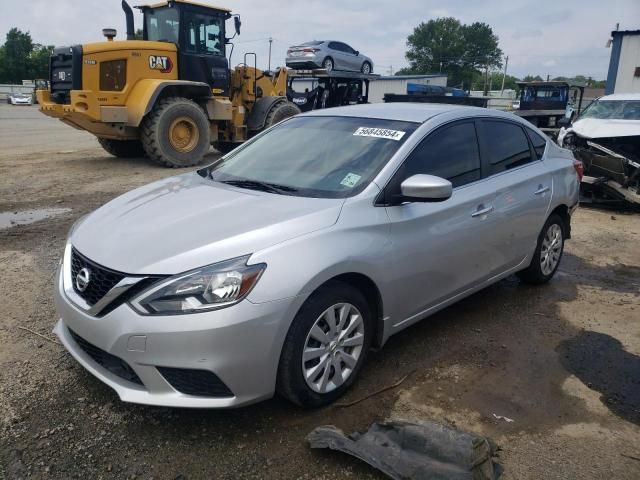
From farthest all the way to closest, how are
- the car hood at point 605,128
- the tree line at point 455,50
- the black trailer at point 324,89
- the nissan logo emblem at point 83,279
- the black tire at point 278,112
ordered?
the tree line at point 455,50
the black trailer at point 324,89
the black tire at point 278,112
the car hood at point 605,128
the nissan logo emblem at point 83,279

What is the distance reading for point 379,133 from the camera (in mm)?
3570

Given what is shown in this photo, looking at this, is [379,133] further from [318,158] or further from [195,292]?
[195,292]

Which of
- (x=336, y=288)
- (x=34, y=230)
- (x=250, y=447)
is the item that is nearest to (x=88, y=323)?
(x=250, y=447)

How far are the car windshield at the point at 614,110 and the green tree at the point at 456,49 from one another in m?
86.4

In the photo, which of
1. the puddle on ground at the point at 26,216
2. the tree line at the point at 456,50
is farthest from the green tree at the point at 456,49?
the puddle on ground at the point at 26,216

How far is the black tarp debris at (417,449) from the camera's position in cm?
240

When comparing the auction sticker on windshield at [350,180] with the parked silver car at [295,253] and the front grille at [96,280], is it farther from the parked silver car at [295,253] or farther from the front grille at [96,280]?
the front grille at [96,280]

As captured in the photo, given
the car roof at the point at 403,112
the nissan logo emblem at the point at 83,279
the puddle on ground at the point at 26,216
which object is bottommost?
the puddle on ground at the point at 26,216

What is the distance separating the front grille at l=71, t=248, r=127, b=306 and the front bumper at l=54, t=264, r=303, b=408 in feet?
0.38

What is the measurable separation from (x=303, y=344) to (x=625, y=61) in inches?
1089

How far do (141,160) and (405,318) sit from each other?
10.3 meters

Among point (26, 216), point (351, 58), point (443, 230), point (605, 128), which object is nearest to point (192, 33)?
point (26, 216)

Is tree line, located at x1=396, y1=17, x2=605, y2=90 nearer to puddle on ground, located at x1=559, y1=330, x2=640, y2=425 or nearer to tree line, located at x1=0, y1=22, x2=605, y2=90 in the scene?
tree line, located at x1=0, y1=22, x2=605, y2=90

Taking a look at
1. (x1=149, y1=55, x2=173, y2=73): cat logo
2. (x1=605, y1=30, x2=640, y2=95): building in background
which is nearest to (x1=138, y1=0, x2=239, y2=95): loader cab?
(x1=149, y1=55, x2=173, y2=73): cat logo
